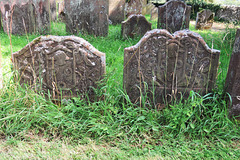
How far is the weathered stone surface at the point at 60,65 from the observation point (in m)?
2.81

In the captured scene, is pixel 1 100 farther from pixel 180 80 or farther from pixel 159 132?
pixel 180 80

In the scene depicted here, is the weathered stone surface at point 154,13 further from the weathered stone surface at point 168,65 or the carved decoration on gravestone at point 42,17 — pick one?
the weathered stone surface at point 168,65

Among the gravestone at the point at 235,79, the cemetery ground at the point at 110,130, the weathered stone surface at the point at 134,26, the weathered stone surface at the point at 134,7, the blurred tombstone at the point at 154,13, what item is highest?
the weathered stone surface at the point at 134,7

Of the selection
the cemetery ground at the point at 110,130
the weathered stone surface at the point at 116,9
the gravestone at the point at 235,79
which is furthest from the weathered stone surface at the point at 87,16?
the gravestone at the point at 235,79

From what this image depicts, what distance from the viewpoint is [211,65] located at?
9.52 ft

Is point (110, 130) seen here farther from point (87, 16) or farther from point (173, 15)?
point (173, 15)

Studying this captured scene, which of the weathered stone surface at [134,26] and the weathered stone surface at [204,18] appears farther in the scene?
the weathered stone surface at [204,18]

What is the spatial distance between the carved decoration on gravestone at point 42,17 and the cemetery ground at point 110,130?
379cm

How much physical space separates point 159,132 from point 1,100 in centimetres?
183

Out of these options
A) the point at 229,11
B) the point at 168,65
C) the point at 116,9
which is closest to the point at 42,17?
the point at 116,9

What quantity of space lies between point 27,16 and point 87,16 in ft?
5.14

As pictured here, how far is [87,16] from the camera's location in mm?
6199

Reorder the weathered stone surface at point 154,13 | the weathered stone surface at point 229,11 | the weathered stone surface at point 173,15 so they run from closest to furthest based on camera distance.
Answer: the weathered stone surface at point 173,15
the weathered stone surface at point 154,13
the weathered stone surface at point 229,11

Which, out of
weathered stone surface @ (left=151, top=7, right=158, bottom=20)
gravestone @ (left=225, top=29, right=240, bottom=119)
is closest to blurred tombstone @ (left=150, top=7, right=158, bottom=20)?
weathered stone surface @ (left=151, top=7, right=158, bottom=20)
